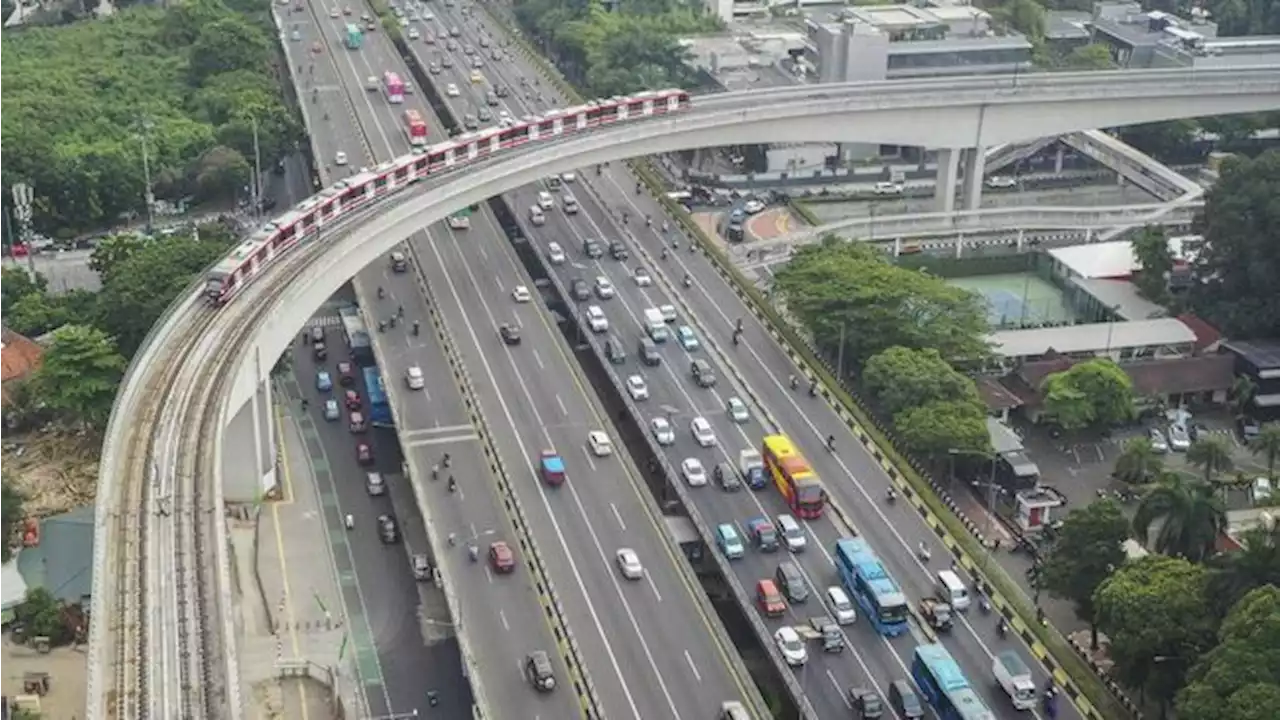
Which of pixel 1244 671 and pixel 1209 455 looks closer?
pixel 1244 671

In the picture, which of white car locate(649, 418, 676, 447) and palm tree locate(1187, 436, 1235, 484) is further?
white car locate(649, 418, 676, 447)

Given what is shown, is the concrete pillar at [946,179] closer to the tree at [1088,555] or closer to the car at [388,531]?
the tree at [1088,555]

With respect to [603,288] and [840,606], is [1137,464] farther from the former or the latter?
[603,288]

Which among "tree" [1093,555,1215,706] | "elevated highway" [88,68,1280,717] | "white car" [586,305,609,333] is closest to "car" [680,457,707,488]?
"elevated highway" [88,68,1280,717]

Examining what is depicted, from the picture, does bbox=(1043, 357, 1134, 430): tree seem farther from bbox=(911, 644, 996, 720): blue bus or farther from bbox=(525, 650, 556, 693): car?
bbox=(525, 650, 556, 693): car

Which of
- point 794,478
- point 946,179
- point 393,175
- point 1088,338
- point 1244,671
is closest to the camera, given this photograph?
point 1244,671

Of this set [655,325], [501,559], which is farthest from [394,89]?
[501,559]

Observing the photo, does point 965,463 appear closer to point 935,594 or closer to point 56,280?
point 935,594

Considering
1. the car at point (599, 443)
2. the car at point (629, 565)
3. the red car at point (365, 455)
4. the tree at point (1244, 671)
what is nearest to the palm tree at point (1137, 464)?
the tree at point (1244, 671)
